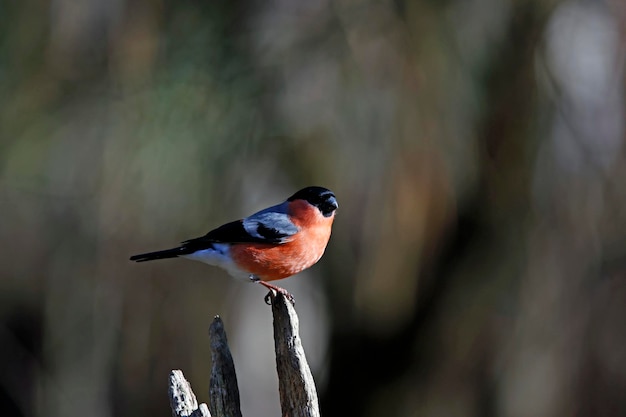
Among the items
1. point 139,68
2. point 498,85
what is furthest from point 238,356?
point 498,85

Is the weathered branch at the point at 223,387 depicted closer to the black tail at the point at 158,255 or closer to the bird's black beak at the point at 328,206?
the black tail at the point at 158,255

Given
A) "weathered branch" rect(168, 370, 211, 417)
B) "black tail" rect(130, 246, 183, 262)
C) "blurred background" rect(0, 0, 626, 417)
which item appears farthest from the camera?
"blurred background" rect(0, 0, 626, 417)

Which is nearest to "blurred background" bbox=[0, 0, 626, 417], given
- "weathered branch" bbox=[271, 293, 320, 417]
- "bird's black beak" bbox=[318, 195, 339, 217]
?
"bird's black beak" bbox=[318, 195, 339, 217]

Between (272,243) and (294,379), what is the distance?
2.24 ft

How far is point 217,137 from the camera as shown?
3113 millimetres

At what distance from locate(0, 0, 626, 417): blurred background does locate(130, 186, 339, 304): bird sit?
0.70 metres

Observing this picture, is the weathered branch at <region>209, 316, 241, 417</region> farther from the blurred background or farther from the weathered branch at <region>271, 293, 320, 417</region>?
the blurred background

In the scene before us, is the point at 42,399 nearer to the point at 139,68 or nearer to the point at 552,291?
the point at 139,68

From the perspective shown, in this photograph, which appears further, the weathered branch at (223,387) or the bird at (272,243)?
the bird at (272,243)

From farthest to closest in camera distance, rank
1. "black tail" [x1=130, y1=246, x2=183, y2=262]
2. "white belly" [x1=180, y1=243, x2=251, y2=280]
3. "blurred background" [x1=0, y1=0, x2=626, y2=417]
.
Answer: "blurred background" [x1=0, y1=0, x2=626, y2=417], "white belly" [x1=180, y1=243, x2=251, y2=280], "black tail" [x1=130, y1=246, x2=183, y2=262]

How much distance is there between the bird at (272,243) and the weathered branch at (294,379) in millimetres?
538

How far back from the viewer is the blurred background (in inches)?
120

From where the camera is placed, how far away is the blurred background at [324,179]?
306 centimetres

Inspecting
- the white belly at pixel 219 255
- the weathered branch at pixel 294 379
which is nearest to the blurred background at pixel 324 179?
the white belly at pixel 219 255
